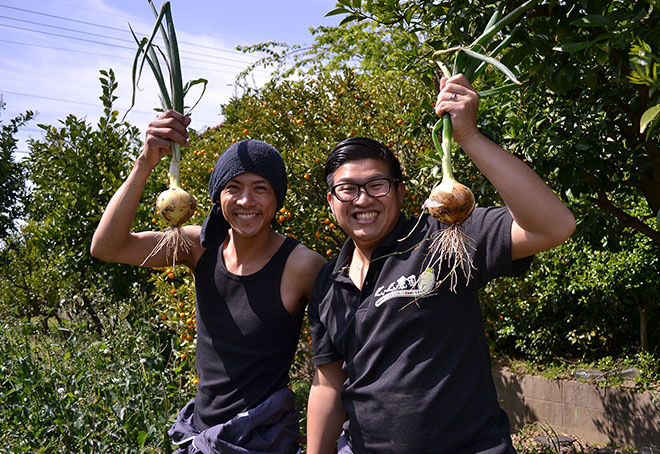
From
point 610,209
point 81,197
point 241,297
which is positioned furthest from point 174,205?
point 81,197

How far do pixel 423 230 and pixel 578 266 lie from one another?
3895 millimetres

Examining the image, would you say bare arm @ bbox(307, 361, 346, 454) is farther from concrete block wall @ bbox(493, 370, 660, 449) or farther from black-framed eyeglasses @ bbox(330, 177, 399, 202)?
concrete block wall @ bbox(493, 370, 660, 449)

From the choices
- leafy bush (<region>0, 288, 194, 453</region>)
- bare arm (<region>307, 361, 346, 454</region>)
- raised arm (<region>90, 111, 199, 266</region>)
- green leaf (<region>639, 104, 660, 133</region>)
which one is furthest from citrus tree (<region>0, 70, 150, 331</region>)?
green leaf (<region>639, 104, 660, 133</region>)

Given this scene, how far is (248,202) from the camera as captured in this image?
2.16 metres

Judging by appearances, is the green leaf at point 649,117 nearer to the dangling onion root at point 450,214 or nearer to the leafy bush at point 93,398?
the dangling onion root at point 450,214

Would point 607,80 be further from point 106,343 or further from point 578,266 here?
point 106,343

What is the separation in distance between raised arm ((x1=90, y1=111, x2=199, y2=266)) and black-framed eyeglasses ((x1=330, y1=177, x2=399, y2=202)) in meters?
0.67

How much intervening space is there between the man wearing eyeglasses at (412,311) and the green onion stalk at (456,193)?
4cm

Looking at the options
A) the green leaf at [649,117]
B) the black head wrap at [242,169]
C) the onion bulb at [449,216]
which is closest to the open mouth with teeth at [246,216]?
the black head wrap at [242,169]

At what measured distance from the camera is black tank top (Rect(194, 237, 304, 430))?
7.02ft

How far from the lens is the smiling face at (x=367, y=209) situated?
1946 millimetres

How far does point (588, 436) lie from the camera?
5039 mm

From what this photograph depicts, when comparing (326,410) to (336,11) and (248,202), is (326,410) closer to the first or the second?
(248,202)

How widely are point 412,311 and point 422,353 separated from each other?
13 cm
